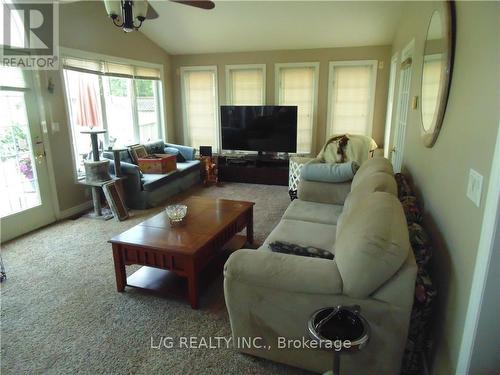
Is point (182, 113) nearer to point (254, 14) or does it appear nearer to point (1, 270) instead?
point (254, 14)

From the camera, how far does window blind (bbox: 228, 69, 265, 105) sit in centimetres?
597

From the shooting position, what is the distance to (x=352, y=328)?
1305mm

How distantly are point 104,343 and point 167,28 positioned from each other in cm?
486

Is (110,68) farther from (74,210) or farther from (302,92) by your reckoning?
(302,92)

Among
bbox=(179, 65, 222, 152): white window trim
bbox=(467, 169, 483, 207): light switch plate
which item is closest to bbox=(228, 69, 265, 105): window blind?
bbox=(179, 65, 222, 152): white window trim

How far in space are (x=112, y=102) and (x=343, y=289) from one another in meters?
4.70

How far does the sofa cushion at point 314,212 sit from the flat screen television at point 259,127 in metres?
2.59

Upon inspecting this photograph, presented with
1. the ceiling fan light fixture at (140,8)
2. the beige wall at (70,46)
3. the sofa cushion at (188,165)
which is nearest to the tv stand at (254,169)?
the sofa cushion at (188,165)

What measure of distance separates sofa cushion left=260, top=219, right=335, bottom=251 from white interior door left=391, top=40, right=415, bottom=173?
1.59 meters

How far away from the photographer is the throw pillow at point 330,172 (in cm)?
317

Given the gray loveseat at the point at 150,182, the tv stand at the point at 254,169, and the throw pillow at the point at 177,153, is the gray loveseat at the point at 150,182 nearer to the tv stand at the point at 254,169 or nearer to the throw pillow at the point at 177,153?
the throw pillow at the point at 177,153

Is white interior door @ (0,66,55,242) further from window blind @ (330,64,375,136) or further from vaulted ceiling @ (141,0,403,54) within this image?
window blind @ (330,64,375,136)

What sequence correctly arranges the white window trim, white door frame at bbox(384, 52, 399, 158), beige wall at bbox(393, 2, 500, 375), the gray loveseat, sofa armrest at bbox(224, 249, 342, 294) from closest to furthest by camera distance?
beige wall at bbox(393, 2, 500, 375), sofa armrest at bbox(224, 249, 342, 294), the gray loveseat, white door frame at bbox(384, 52, 399, 158), the white window trim

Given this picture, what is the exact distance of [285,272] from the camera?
5.21 ft
